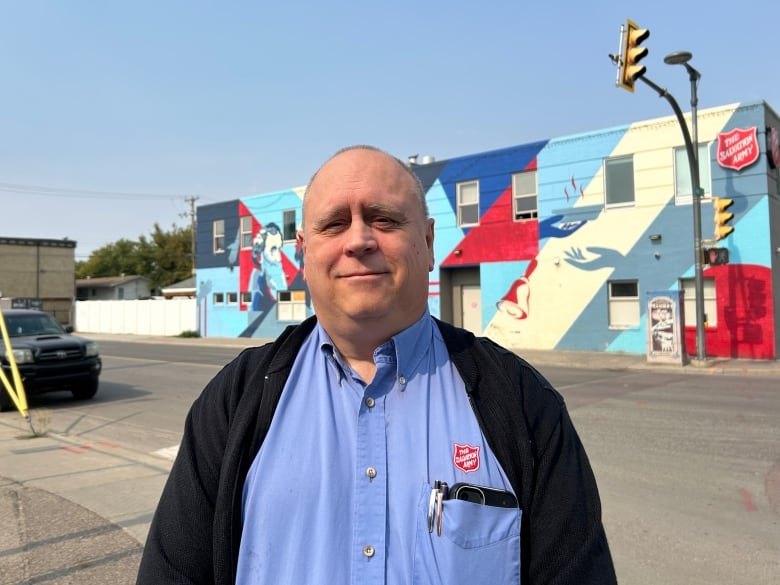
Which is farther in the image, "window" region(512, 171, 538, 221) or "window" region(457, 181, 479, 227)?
"window" region(457, 181, 479, 227)

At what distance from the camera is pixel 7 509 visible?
186 inches

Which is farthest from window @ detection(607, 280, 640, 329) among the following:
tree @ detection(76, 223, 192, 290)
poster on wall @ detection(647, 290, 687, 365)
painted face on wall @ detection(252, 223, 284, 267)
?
tree @ detection(76, 223, 192, 290)

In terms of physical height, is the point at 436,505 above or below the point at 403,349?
below

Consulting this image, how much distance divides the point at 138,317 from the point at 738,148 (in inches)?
1281

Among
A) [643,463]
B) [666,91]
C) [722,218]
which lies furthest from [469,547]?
[722,218]

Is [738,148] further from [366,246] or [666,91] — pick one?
[366,246]

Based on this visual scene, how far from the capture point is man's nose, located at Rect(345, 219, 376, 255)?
5.36 feet

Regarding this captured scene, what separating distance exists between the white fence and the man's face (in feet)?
109

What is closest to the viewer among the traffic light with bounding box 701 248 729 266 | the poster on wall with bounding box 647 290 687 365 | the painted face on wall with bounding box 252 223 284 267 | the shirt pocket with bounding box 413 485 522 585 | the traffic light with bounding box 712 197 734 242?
the shirt pocket with bounding box 413 485 522 585

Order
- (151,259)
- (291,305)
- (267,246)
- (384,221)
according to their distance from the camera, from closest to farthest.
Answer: (384,221), (291,305), (267,246), (151,259)

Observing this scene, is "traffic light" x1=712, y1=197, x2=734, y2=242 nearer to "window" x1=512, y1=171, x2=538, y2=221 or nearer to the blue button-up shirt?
"window" x1=512, y1=171, x2=538, y2=221

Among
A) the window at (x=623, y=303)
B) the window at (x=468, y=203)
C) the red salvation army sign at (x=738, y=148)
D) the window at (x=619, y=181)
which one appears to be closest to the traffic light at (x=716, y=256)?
the red salvation army sign at (x=738, y=148)

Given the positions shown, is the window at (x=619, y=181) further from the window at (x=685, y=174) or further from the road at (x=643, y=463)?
the road at (x=643, y=463)

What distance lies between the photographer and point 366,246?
5.36 feet
